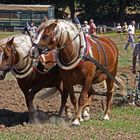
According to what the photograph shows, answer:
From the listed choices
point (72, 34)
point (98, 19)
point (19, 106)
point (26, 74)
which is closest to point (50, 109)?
point (19, 106)

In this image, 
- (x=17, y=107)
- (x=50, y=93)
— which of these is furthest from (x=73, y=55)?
(x=17, y=107)

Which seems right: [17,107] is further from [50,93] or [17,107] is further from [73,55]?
[73,55]

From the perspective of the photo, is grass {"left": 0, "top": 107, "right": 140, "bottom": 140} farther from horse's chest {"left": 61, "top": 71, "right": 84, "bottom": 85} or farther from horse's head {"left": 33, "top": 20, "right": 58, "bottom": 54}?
horse's head {"left": 33, "top": 20, "right": 58, "bottom": 54}

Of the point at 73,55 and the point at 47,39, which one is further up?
the point at 47,39

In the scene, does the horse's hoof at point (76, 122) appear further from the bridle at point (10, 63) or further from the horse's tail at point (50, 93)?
the horse's tail at point (50, 93)

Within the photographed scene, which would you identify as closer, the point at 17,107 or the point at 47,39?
the point at 47,39

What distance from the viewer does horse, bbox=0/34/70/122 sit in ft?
34.1

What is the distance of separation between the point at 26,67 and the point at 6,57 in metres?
0.53

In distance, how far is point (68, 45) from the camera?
10125 millimetres

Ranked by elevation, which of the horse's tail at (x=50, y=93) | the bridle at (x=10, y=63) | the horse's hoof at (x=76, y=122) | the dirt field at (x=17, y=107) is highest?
the bridle at (x=10, y=63)

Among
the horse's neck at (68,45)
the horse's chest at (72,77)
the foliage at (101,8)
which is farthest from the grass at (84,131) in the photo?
the foliage at (101,8)

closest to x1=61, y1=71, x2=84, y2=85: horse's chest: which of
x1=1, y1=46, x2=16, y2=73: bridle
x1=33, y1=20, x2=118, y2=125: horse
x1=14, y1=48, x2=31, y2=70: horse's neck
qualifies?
x1=33, y1=20, x2=118, y2=125: horse

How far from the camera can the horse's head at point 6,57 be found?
10.3 metres

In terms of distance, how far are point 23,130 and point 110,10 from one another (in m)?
54.8
